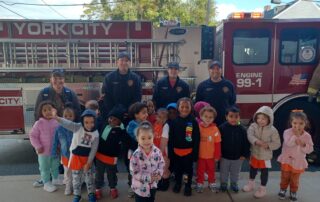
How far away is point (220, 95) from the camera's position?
14.2 ft

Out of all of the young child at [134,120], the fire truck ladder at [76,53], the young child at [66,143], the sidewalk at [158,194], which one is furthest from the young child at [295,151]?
the young child at [66,143]

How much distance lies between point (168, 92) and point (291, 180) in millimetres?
1871

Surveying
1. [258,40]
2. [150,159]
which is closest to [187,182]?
[150,159]

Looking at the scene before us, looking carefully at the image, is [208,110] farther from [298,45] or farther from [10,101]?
[10,101]

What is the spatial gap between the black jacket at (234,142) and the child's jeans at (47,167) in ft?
7.01

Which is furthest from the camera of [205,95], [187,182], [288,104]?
[288,104]

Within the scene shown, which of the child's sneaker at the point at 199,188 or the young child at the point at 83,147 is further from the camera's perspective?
the child's sneaker at the point at 199,188

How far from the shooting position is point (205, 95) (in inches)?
174

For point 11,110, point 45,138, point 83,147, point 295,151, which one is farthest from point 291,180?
point 11,110

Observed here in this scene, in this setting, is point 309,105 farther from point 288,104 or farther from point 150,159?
point 150,159

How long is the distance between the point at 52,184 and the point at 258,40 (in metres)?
3.82

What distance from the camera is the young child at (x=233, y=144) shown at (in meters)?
3.90

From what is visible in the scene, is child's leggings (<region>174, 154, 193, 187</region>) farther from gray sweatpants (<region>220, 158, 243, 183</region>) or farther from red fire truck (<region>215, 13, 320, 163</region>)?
red fire truck (<region>215, 13, 320, 163</region>)

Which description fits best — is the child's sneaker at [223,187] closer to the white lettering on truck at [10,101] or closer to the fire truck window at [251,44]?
the fire truck window at [251,44]
